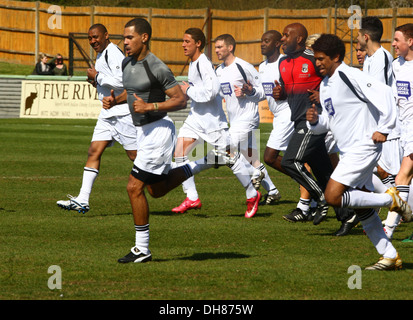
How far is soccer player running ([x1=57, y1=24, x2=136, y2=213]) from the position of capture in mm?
11227

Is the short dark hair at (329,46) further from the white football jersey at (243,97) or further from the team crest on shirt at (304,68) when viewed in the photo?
the white football jersey at (243,97)

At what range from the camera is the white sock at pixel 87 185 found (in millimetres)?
11145

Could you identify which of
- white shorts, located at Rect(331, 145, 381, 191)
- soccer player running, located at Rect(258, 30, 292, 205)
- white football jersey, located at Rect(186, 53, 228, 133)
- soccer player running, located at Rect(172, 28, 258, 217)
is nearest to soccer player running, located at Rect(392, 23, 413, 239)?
soccer player running, located at Rect(258, 30, 292, 205)

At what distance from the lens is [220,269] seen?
7449 millimetres

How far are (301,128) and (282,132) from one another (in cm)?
170

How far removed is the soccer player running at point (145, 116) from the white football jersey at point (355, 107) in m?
1.49

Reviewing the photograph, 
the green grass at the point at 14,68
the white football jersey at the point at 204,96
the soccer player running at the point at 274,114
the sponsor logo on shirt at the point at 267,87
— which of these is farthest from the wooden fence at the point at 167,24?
the white football jersey at the point at 204,96

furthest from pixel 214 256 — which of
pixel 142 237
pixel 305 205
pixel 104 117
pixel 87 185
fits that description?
pixel 104 117

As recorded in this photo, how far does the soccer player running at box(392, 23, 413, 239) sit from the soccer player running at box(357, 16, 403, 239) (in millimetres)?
208

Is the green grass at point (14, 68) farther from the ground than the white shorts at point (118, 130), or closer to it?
farther from the ground

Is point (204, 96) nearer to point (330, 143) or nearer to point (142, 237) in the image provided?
point (330, 143)

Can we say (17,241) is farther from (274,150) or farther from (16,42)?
(16,42)

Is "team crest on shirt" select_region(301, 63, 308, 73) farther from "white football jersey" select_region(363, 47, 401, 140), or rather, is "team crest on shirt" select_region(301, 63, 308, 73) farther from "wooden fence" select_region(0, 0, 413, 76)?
"wooden fence" select_region(0, 0, 413, 76)

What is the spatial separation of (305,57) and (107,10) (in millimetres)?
36540
